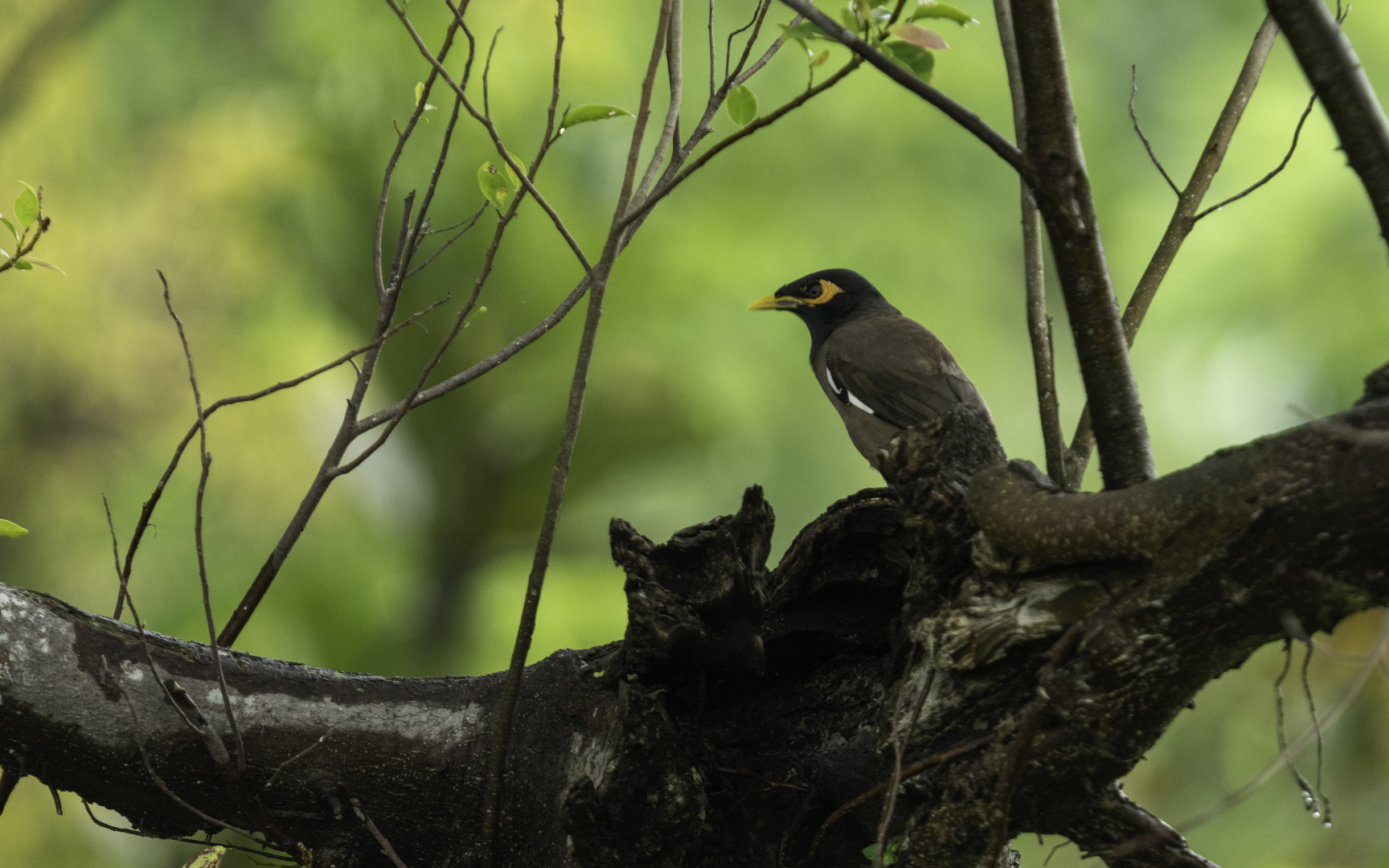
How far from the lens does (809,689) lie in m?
1.78

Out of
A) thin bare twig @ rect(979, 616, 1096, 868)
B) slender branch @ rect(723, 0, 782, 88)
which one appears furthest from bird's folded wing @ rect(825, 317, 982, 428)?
thin bare twig @ rect(979, 616, 1096, 868)

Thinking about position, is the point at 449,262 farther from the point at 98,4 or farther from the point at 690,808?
the point at 690,808

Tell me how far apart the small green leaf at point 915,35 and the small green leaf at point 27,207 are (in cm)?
130

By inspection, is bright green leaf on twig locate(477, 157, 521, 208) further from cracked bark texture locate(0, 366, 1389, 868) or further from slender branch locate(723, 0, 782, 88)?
cracked bark texture locate(0, 366, 1389, 868)

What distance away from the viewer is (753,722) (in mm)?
1741

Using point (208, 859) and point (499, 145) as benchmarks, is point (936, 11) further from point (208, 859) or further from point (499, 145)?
point (208, 859)

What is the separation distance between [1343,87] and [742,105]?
76 centimetres

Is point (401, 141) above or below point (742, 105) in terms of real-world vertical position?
above

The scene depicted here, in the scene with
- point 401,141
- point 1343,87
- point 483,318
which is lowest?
point 1343,87

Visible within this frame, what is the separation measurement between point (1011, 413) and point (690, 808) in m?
7.70

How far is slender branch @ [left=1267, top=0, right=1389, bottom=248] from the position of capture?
3.51ft

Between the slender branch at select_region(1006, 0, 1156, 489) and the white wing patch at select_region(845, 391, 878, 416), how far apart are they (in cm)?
197

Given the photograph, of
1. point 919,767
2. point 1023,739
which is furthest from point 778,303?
point 1023,739

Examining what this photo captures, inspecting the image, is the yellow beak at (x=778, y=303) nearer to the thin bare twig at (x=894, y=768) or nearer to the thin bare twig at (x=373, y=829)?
the thin bare twig at (x=894, y=768)
